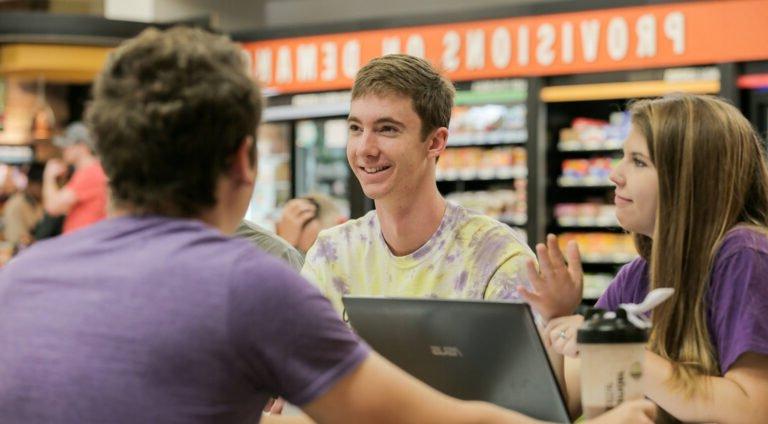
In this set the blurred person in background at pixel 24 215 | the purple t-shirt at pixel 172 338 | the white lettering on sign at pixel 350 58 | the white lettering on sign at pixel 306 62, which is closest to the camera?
the purple t-shirt at pixel 172 338

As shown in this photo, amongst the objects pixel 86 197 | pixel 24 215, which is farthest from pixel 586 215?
pixel 24 215

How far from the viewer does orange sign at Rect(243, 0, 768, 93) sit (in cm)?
695

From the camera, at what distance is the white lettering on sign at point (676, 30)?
7109 millimetres

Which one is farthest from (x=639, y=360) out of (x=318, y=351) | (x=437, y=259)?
(x=437, y=259)

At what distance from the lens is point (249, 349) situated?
4.75 feet

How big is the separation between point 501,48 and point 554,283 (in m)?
6.03

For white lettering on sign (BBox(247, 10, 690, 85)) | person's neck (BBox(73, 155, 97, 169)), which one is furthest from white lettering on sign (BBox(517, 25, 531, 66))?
person's neck (BBox(73, 155, 97, 169))

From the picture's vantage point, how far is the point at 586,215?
25.3 feet

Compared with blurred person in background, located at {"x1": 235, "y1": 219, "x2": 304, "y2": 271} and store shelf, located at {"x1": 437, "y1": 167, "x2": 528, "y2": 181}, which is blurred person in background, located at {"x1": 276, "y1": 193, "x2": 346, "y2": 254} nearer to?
blurred person in background, located at {"x1": 235, "y1": 219, "x2": 304, "y2": 271}

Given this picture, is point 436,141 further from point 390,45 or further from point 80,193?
point 80,193

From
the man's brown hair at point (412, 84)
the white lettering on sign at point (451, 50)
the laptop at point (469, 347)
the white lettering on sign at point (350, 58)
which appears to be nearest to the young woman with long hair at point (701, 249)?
the laptop at point (469, 347)

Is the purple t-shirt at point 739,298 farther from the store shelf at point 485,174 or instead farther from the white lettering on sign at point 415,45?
the white lettering on sign at point 415,45

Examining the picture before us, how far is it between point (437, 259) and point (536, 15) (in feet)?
17.3

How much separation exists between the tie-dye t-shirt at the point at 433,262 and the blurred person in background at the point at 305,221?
79.4 inches
